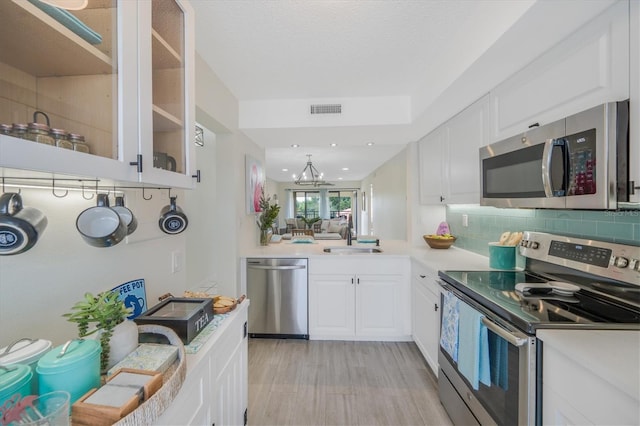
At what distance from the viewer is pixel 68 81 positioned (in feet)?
2.43

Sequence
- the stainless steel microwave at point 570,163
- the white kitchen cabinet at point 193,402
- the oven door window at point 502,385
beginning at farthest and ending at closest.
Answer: the oven door window at point 502,385 → the stainless steel microwave at point 570,163 → the white kitchen cabinet at point 193,402

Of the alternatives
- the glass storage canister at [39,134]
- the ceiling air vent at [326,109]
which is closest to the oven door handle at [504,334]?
the glass storage canister at [39,134]

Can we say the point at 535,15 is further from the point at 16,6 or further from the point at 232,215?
the point at 232,215

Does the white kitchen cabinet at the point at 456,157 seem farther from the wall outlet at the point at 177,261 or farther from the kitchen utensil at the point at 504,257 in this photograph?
the wall outlet at the point at 177,261

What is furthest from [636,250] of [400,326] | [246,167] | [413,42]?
[246,167]

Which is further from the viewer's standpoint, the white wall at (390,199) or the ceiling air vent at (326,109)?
the white wall at (390,199)

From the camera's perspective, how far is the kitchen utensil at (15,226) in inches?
27.3

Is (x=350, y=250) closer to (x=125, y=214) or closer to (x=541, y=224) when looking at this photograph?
(x=541, y=224)

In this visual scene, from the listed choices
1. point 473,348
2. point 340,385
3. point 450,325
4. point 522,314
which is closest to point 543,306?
point 522,314

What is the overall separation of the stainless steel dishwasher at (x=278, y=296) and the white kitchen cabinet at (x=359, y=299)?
0.09 metres

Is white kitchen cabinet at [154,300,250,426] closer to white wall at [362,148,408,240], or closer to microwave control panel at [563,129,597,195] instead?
microwave control panel at [563,129,597,195]

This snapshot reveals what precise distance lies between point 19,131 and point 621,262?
82.6 inches

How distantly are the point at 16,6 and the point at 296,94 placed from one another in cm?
208

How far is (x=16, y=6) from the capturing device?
0.59 metres
